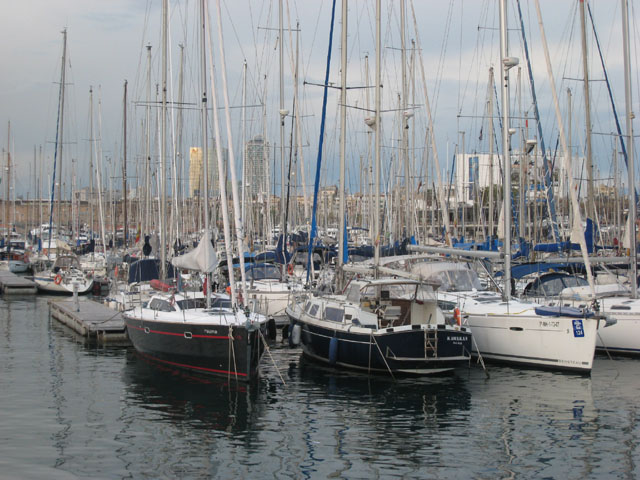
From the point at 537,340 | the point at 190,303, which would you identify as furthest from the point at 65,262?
the point at 537,340

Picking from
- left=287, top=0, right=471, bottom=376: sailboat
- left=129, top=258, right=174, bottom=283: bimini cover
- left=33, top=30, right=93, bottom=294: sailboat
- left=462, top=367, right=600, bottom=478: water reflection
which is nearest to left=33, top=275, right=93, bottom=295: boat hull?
left=33, top=30, right=93, bottom=294: sailboat

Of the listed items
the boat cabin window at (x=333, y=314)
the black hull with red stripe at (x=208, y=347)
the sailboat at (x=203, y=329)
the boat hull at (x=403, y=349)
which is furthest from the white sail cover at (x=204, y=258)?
the boat hull at (x=403, y=349)

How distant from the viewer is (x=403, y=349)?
67.2ft

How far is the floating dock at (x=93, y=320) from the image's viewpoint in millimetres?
28266

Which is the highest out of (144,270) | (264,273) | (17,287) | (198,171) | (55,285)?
(198,171)

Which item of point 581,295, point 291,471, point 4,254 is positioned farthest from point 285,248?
point 4,254

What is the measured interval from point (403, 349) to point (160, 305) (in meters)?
7.73

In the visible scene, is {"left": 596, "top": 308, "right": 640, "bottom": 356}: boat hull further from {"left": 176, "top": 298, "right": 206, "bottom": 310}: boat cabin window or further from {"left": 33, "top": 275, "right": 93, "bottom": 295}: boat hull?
{"left": 33, "top": 275, "right": 93, "bottom": 295}: boat hull

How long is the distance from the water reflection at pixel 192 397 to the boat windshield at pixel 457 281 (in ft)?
30.4

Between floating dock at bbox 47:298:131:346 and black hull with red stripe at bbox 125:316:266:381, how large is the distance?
5787 millimetres

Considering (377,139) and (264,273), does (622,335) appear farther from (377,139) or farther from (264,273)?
(264,273)

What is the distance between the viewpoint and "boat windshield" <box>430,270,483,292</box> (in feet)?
87.9

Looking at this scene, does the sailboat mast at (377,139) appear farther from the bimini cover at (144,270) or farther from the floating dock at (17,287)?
the floating dock at (17,287)

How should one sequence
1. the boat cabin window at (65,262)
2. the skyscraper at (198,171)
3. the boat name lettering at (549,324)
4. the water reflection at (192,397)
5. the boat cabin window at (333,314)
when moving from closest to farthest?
the water reflection at (192,397) → the boat name lettering at (549,324) → the boat cabin window at (333,314) → the skyscraper at (198,171) → the boat cabin window at (65,262)
